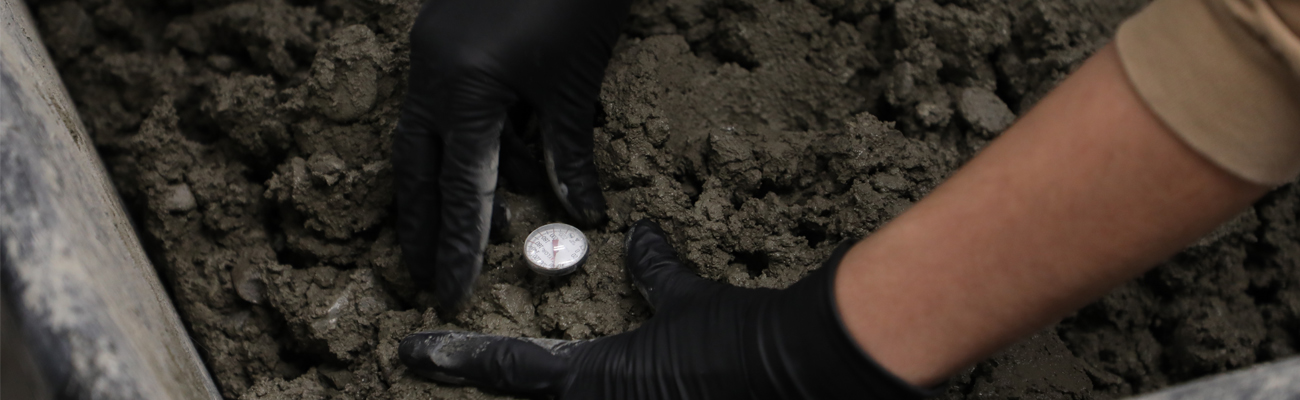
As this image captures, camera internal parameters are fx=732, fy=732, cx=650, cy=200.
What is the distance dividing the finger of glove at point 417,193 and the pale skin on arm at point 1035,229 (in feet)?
3.52

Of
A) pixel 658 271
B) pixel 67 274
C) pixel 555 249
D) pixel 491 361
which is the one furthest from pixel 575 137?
pixel 67 274

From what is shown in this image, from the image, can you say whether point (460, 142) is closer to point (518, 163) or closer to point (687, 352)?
point (518, 163)

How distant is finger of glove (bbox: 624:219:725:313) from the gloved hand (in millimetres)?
151

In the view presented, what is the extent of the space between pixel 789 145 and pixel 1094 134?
3.13ft

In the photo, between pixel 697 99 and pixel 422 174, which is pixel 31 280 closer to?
pixel 422 174

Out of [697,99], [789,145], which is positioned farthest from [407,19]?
[789,145]

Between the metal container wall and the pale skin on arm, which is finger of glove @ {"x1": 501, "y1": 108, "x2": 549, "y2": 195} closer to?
the metal container wall

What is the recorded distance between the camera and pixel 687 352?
1.52 m

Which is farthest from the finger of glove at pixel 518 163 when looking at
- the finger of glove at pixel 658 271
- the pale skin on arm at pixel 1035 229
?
the pale skin on arm at pixel 1035 229

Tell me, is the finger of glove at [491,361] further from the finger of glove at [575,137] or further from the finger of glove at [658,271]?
the finger of glove at [575,137]

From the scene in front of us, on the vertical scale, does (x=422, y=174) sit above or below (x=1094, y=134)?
below

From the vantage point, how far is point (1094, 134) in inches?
42.7

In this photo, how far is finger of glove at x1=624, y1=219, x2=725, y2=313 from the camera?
5.65ft

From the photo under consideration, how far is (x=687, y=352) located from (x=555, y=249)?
493 mm
